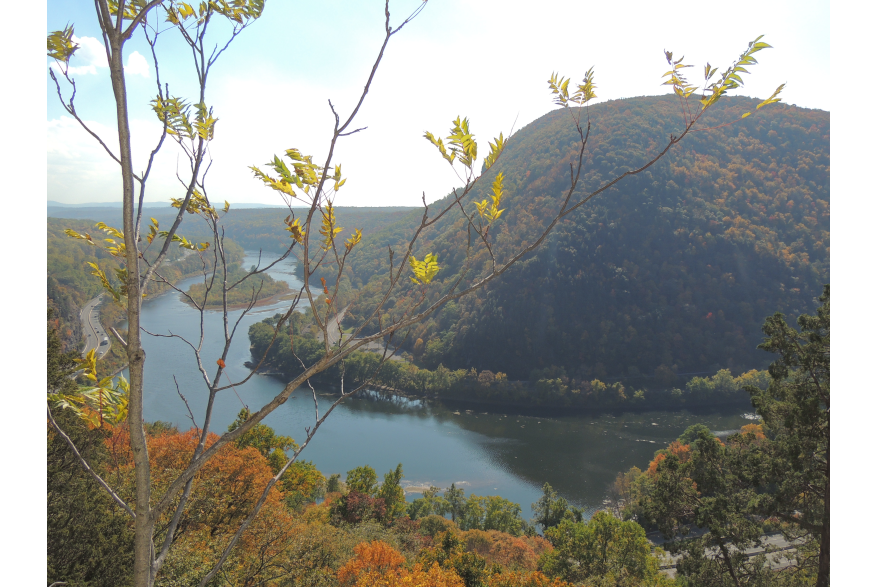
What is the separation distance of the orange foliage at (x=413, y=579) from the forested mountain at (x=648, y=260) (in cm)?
3173

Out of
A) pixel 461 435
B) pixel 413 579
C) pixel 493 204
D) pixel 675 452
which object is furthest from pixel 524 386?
pixel 493 204

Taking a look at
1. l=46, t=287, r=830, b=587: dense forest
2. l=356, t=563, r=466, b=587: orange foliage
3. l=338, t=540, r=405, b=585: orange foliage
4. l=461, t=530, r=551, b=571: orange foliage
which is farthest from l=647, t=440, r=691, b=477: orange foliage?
l=356, t=563, r=466, b=587: orange foliage

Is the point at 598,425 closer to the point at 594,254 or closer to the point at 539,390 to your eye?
the point at 539,390

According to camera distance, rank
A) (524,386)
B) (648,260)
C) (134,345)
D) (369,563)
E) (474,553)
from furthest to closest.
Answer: (648,260) → (524,386) → (474,553) → (369,563) → (134,345)

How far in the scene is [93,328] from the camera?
4259 centimetres

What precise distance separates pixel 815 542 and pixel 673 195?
188 ft

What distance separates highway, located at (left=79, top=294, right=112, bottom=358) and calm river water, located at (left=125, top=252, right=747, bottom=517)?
4276mm

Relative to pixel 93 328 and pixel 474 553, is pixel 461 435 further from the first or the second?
pixel 93 328

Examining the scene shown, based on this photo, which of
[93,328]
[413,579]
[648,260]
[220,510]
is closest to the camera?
[413,579]

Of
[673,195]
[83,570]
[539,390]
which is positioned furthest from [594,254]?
[83,570]

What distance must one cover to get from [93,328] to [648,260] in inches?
2364

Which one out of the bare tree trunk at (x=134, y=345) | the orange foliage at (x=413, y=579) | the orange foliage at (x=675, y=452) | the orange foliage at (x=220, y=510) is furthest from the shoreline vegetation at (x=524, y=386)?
the bare tree trunk at (x=134, y=345)

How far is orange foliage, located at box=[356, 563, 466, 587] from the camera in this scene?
7.29m

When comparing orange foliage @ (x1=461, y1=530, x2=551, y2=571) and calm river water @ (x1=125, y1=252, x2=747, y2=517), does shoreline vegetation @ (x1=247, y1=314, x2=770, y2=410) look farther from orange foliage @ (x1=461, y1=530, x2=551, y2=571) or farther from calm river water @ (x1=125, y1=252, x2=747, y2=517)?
orange foliage @ (x1=461, y1=530, x2=551, y2=571)
